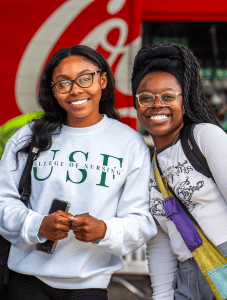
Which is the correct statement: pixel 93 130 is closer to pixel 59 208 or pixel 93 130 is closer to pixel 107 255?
pixel 59 208

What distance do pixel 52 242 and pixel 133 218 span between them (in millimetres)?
407

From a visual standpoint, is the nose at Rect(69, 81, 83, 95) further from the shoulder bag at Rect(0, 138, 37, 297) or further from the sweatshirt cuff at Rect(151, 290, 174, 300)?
the sweatshirt cuff at Rect(151, 290, 174, 300)

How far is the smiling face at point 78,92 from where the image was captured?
1898 mm

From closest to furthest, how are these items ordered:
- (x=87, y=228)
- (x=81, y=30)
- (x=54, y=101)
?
1. (x=87, y=228)
2. (x=54, y=101)
3. (x=81, y=30)

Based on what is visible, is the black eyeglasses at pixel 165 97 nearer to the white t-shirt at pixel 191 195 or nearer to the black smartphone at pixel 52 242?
the white t-shirt at pixel 191 195

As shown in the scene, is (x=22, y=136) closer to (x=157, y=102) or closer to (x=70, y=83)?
(x=70, y=83)

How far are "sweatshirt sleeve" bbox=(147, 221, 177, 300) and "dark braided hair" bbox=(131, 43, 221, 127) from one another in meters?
0.67

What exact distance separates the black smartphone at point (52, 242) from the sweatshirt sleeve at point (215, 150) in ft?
2.32

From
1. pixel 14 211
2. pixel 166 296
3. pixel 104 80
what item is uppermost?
pixel 104 80

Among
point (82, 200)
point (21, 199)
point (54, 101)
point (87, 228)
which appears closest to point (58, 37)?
point (54, 101)

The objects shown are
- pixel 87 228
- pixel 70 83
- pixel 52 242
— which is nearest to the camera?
pixel 87 228

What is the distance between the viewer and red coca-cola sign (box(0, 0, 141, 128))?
4.42 meters

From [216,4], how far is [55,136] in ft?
11.2

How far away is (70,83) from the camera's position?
1.90 meters
